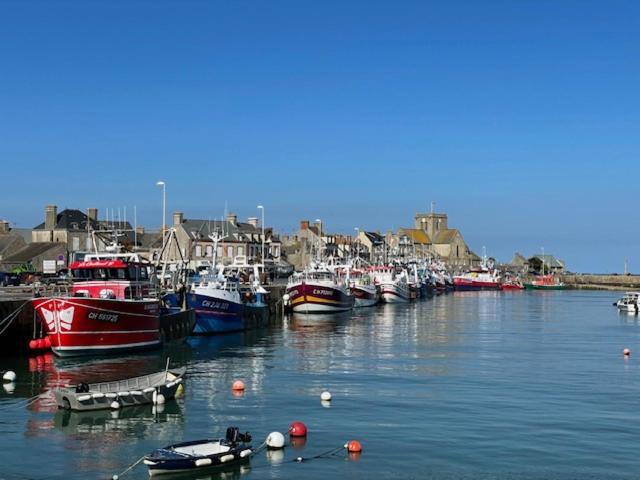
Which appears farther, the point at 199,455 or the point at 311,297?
the point at 311,297

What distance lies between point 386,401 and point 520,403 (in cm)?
504

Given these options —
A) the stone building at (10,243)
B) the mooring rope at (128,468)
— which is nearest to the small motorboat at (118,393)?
the mooring rope at (128,468)

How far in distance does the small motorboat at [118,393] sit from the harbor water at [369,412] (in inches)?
17.2

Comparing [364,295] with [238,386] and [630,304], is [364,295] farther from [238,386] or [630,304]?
[238,386]

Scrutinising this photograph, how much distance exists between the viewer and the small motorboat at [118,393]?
29.0 metres

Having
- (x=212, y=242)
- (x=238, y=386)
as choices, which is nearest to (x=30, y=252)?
(x=212, y=242)

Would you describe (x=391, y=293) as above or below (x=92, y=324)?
above

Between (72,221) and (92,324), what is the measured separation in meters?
67.6

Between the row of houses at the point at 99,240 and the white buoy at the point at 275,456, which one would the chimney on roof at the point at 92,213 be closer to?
the row of houses at the point at 99,240

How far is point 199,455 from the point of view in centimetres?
2261

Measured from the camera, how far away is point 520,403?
3266 cm

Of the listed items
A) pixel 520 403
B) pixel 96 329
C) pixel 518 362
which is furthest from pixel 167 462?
pixel 518 362

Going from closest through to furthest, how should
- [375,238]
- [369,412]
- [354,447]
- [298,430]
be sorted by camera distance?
[354,447], [298,430], [369,412], [375,238]

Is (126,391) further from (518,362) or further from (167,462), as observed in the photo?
(518,362)
